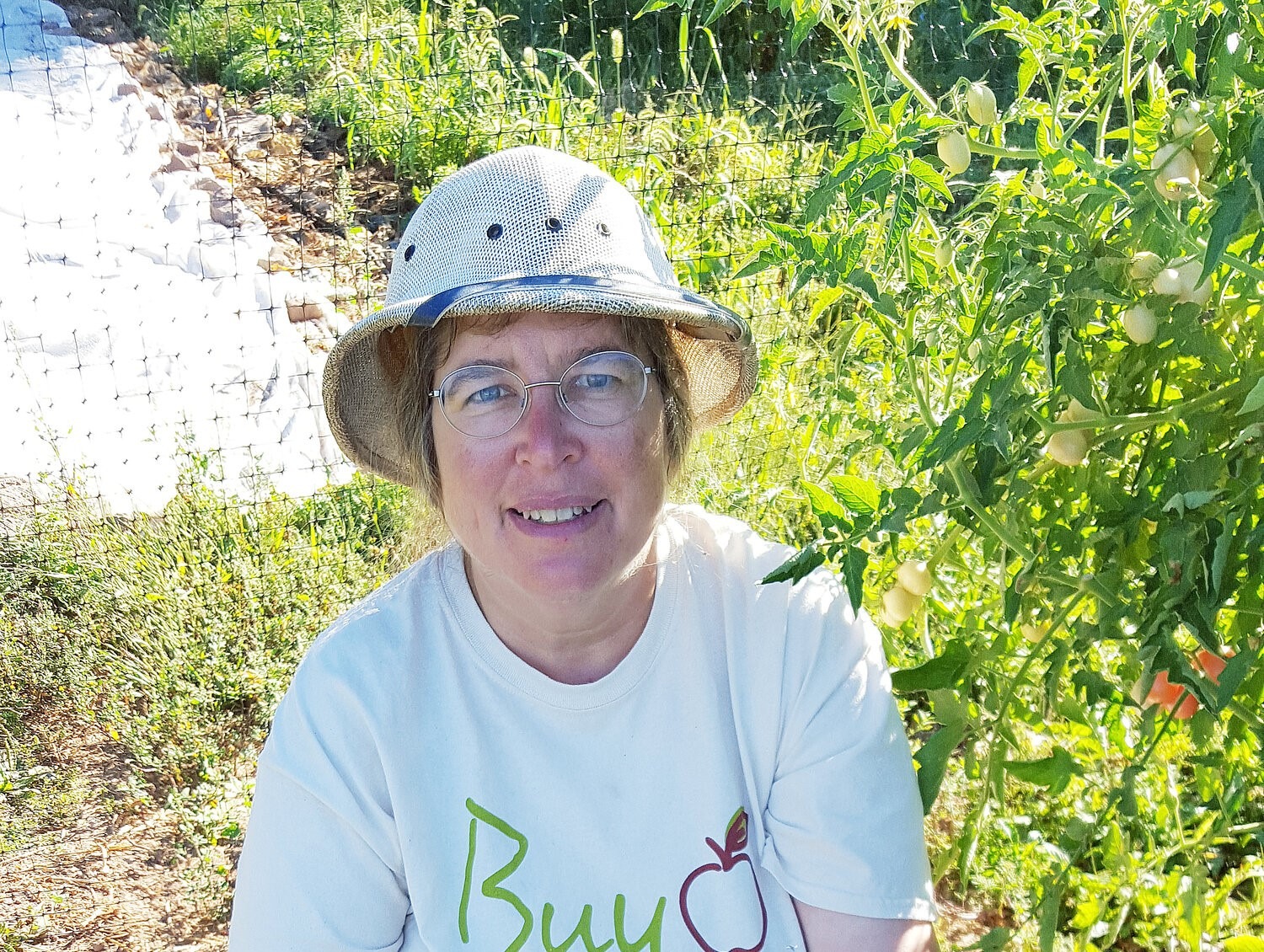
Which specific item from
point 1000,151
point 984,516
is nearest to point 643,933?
point 984,516

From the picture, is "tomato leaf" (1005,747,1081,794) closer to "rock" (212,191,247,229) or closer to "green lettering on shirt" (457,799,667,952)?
"green lettering on shirt" (457,799,667,952)

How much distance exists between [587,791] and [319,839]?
10.7 inches

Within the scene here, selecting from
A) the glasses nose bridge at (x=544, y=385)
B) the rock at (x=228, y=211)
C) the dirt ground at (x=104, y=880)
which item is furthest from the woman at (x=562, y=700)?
the rock at (x=228, y=211)

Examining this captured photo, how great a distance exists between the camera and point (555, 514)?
1311mm

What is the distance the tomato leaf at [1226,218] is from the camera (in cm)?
76

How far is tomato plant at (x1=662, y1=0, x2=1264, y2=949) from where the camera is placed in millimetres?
966

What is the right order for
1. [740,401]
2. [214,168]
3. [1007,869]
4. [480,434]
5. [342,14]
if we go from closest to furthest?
[480,434]
[740,401]
[1007,869]
[214,168]
[342,14]

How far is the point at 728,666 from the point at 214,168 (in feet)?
10.9

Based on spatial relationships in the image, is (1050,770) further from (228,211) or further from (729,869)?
(228,211)

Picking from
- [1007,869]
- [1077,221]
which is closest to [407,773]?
[1077,221]

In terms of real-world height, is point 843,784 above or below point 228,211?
below

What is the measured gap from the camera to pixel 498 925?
4.36ft

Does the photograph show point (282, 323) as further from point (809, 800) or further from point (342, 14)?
point (809, 800)

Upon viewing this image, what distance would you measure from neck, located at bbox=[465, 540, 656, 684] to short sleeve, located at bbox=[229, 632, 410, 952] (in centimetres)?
18
